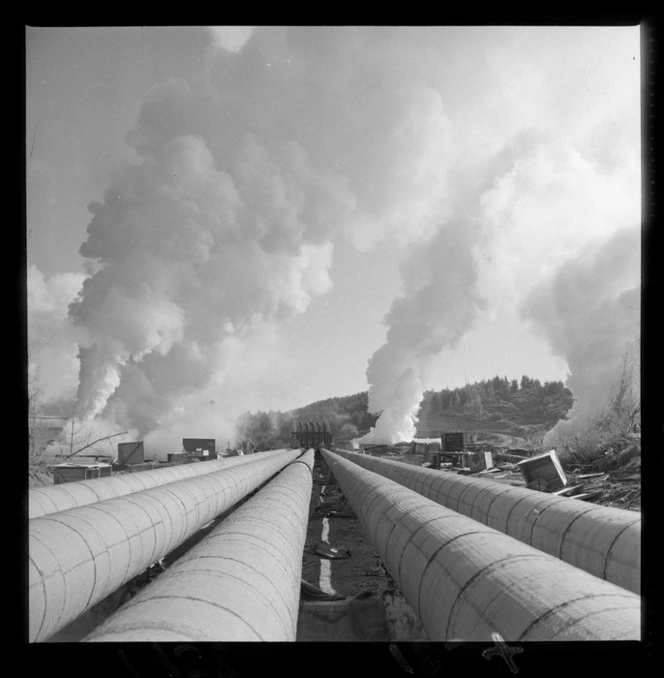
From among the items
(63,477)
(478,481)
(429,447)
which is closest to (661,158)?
(478,481)

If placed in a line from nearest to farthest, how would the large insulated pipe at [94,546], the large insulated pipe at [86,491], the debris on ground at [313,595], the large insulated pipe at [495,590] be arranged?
the large insulated pipe at [495,590] → the large insulated pipe at [94,546] → the debris on ground at [313,595] → the large insulated pipe at [86,491]

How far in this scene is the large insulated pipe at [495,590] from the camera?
97.3 inches

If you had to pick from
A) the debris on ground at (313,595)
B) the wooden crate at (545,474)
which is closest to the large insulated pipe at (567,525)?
the debris on ground at (313,595)

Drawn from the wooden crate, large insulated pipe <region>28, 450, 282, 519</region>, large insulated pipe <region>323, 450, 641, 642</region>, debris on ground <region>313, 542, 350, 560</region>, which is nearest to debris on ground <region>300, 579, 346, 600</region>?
large insulated pipe <region>323, 450, 641, 642</region>

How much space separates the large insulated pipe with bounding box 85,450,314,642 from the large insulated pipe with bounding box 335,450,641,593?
325cm

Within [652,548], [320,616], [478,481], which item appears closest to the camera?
[652,548]

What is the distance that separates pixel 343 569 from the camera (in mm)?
8578

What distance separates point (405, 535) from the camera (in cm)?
498

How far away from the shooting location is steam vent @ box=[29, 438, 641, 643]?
8.70ft

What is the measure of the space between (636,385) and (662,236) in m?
32.7

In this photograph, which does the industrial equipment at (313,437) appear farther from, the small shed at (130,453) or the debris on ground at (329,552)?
the debris on ground at (329,552)

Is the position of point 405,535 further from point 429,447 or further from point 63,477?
point 429,447

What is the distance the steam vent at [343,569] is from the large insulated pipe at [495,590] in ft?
→ 0.04
